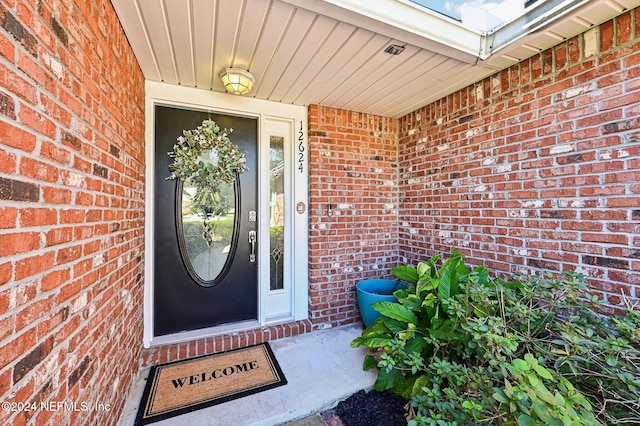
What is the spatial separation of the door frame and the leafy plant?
1.08 m

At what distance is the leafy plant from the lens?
3.05ft

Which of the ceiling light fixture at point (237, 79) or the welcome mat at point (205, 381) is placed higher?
the ceiling light fixture at point (237, 79)

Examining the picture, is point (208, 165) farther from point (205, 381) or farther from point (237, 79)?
point (205, 381)

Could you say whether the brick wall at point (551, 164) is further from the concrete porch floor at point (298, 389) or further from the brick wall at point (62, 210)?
the brick wall at point (62, 210)

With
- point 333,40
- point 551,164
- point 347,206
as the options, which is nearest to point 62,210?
point 333,40

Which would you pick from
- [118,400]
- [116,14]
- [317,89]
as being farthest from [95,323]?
[317,89]

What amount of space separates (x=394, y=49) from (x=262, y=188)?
1.66 m

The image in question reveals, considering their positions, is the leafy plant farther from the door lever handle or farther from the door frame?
the door lever handle

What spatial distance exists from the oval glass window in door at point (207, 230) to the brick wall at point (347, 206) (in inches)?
32.4

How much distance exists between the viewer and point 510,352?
1.09 m

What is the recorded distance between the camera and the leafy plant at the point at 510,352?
93 centimetres

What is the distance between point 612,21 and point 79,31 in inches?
110

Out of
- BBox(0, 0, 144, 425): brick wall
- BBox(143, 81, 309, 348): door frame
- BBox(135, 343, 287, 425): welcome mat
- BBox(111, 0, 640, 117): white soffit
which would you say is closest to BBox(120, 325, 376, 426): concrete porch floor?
BBox(135, 343, 287, 425): welcome mat

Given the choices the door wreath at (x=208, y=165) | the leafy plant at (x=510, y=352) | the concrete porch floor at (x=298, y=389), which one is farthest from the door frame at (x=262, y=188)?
the leafy plant at (x=510, y=352)
